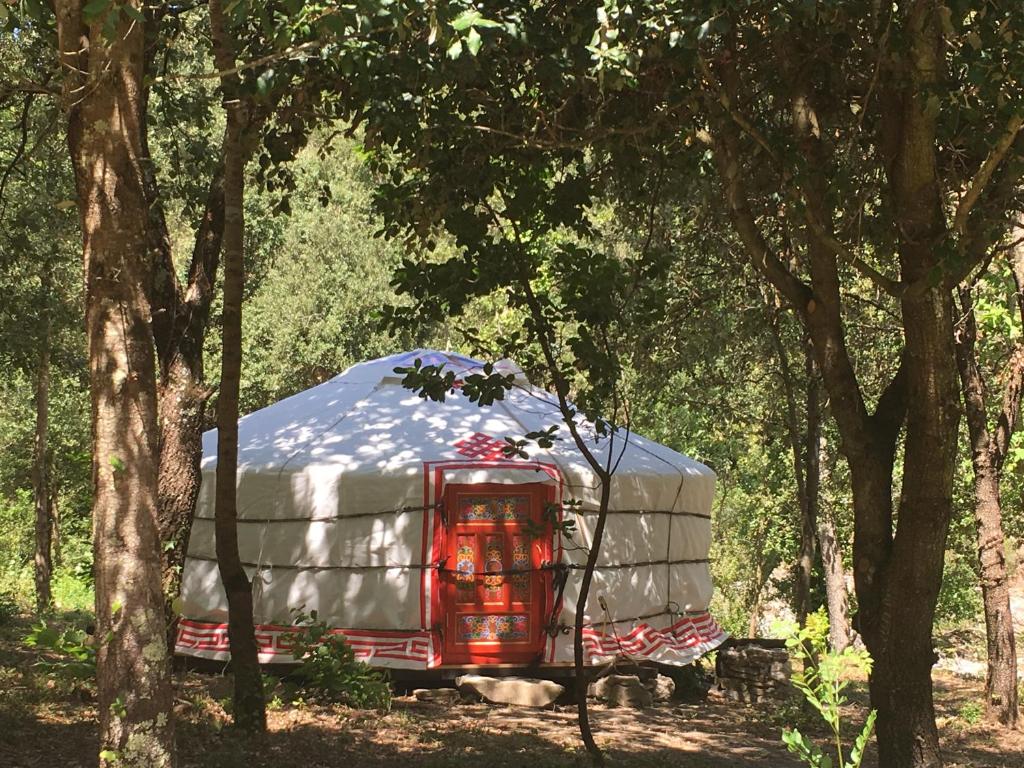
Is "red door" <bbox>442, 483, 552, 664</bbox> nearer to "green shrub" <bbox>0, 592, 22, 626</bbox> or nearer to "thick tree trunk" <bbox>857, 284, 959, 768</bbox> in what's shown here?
"green shrub" <bbox>0, 592, 22, 626</bbox>

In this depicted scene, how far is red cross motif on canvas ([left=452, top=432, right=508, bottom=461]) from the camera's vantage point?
8242mm

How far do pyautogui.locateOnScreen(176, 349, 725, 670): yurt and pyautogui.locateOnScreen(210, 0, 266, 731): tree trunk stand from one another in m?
2.55

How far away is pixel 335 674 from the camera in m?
7.07

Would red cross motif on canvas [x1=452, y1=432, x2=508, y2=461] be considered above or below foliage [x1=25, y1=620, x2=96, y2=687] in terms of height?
above

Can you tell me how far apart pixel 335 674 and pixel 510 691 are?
1390mm

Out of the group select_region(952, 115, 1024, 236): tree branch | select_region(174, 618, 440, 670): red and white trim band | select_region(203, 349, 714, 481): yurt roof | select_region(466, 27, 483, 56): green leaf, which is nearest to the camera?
select_region(466, 27, 483, 56): green leaf

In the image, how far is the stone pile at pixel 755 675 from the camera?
9023 millimetres

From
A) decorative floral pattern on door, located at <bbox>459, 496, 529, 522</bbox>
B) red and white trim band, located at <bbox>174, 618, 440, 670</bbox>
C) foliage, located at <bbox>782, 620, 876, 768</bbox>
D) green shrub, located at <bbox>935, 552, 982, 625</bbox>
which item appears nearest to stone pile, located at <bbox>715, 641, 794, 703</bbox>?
decorative floral pattern on door, located at <bbox>459, 496, 529, 522</bbox>

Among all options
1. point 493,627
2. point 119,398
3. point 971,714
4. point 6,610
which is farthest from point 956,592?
point 119,398

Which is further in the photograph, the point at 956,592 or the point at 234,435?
the point at 956,592

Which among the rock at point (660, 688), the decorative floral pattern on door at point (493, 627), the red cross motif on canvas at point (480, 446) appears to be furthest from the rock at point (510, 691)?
the red cross motif on canvas at point (480, 446)

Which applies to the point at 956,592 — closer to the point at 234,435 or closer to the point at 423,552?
the point at 423,552

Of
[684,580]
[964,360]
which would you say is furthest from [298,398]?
[964,360]

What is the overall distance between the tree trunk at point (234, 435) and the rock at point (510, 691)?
2563 mm
